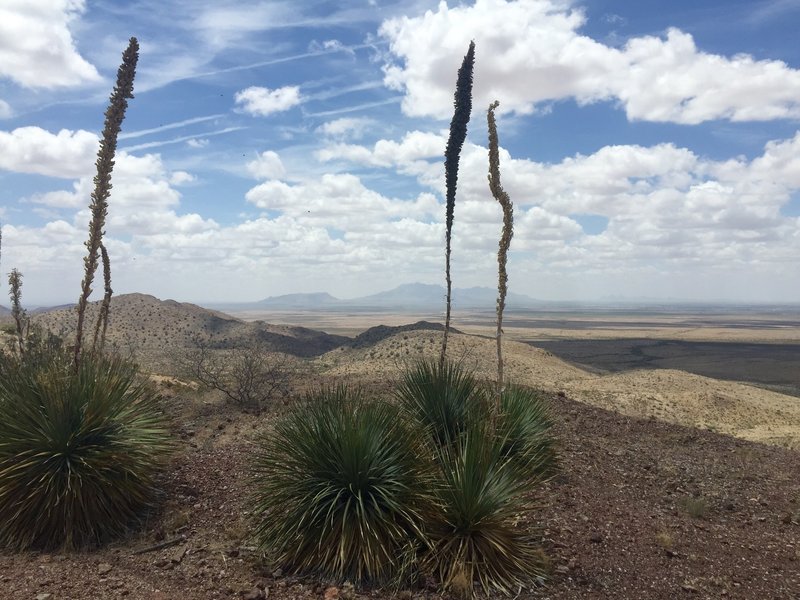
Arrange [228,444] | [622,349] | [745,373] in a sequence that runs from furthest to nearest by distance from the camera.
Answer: [622,349], [745,373], [228,444]

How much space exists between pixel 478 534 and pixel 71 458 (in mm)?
4409

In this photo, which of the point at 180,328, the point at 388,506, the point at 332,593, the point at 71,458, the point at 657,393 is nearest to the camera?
the point at 332,593

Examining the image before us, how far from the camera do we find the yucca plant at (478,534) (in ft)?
16.9

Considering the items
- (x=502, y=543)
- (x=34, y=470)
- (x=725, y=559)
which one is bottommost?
(x=725, y=559)

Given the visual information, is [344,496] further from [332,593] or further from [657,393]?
[657,393]

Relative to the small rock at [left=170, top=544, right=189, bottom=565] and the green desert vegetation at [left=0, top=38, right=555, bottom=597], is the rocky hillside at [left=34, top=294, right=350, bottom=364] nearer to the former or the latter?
the green desert vegetation at [left=0, top=38, right=555, bottom=597]

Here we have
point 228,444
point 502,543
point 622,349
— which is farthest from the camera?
point 622,349

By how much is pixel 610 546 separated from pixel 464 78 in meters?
6.36

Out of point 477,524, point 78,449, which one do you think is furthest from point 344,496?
point 78,449

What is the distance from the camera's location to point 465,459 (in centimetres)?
558

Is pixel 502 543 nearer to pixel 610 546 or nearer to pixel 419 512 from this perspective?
pixel 419 512

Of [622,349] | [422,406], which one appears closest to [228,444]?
[422,406]

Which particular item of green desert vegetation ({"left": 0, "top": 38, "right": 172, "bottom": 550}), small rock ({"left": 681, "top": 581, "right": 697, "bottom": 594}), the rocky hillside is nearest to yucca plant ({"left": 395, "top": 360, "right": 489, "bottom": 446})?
small rock ({"left": 681, "top": 581, "right": 697, "bottom": 594})

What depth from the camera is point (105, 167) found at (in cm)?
747
